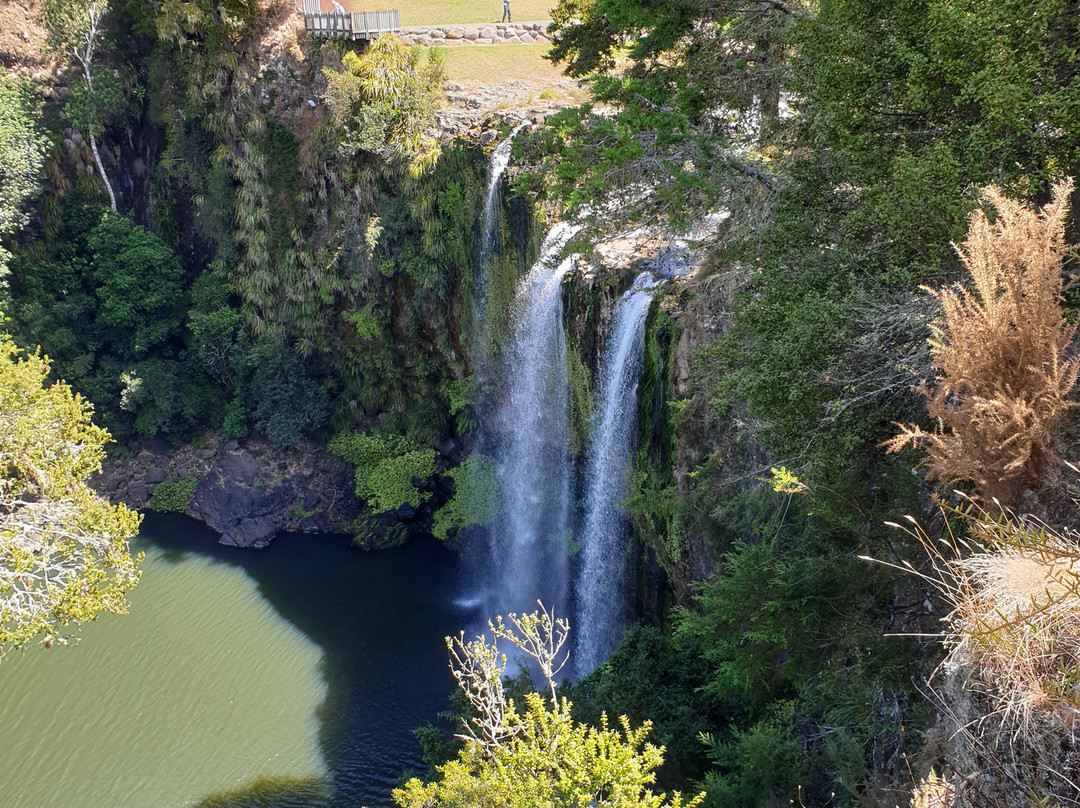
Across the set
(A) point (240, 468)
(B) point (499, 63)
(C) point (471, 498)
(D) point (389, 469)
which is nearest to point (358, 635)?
(C) point (471, 498)

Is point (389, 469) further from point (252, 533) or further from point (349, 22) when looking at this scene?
Result: point (349, 22)

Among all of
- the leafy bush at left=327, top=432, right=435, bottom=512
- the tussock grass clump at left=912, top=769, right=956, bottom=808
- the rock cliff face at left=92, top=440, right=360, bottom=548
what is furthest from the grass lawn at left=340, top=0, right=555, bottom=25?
the tussock grass clump at left=912, top=769, right=956, bottom=808

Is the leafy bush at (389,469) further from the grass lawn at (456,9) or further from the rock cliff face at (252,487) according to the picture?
the grass lawn at (456,9)

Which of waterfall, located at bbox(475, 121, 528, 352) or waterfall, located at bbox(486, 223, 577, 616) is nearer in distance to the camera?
waterfall, located at bbox(486, 223, 577, 616)

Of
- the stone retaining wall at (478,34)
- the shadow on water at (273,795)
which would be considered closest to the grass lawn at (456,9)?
Result: the stone retaining wall at (478,34)

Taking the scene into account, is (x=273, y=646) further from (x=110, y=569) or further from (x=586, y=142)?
(x=586, y=142)

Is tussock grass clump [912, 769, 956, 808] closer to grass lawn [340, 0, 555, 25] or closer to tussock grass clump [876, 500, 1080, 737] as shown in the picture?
tussock grass clump [876, 500, 1080, 737]

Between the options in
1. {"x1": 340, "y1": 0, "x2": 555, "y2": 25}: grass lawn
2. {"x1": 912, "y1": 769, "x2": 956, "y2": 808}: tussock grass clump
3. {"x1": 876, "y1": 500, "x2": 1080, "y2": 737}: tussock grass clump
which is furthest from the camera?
{"x1": 340, "y1": 0, "x2": 555, "y2": 25}: grass lawn
